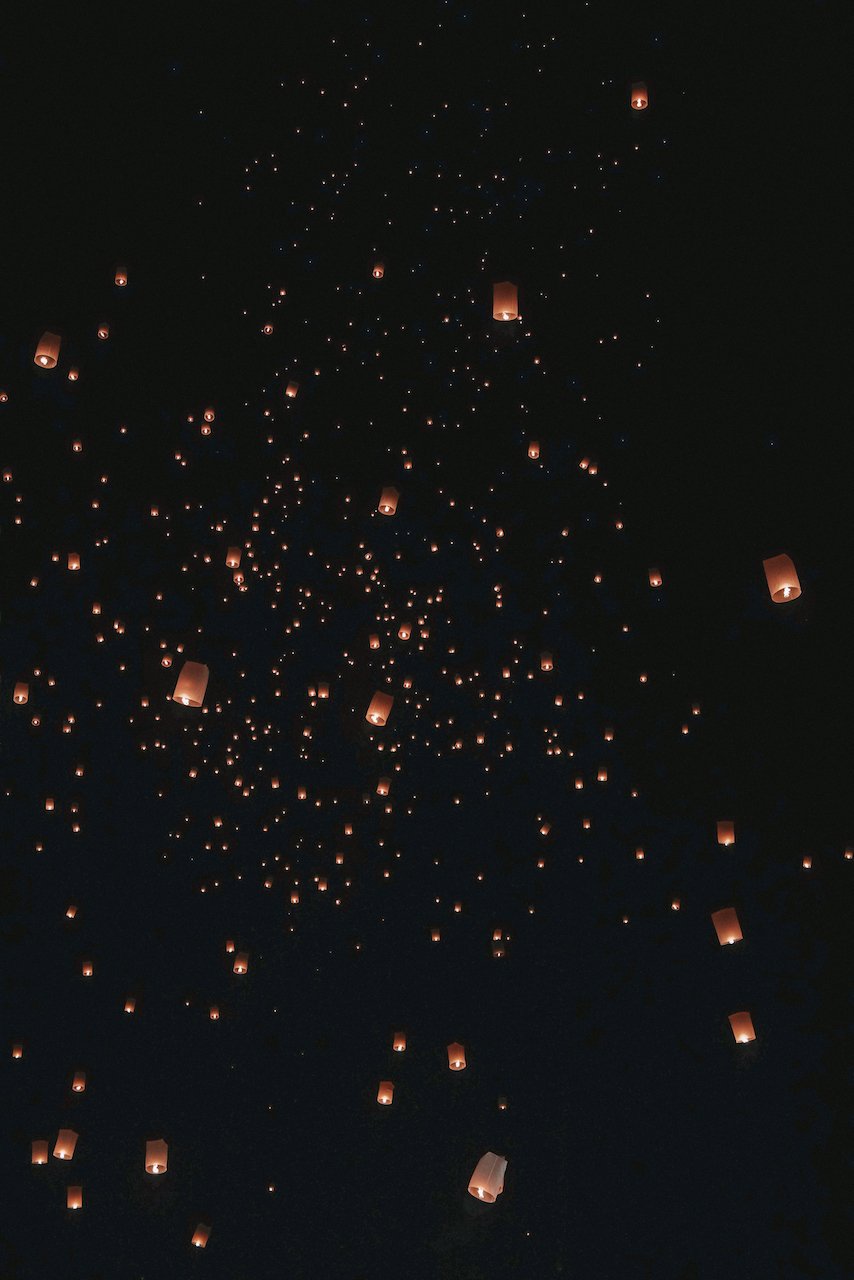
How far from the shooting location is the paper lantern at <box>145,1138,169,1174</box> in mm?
3613

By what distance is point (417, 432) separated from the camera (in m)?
4.03

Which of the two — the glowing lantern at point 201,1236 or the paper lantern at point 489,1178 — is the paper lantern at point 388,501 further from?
the glowing lantern at point 201,1236

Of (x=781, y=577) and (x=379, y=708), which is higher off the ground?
(x=781, y=577)

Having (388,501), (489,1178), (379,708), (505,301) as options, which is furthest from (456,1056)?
(505,301)

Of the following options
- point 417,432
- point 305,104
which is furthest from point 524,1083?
point 305,104

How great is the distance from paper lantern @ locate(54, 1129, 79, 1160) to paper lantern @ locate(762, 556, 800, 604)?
2863 millimetres

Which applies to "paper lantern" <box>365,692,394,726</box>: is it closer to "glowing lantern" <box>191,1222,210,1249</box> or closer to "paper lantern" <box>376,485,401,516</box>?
"paper lantern" <box>376,485,401,516</box>

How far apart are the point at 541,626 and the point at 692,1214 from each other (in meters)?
1.99

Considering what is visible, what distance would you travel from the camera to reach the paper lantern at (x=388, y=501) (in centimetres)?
382

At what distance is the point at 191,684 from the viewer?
3566 mm

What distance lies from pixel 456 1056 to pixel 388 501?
1.87 meters

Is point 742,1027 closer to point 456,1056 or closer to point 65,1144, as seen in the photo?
point 456,1056

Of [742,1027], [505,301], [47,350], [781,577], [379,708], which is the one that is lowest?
[742,1027]

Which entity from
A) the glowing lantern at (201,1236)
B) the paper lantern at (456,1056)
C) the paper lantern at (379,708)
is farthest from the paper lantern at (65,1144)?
the paper lantern at (379,708)
